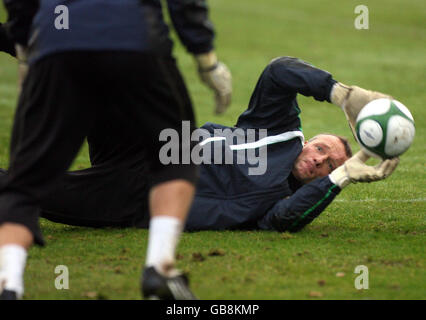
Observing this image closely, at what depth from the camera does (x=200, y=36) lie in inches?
166

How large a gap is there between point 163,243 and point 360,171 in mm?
2463

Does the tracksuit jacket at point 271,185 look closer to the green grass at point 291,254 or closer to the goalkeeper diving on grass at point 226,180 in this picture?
the goalkeeper diving on grass at point 226,180

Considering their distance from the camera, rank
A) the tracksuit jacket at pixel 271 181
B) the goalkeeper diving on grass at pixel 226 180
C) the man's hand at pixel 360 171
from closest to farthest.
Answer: the man's hand at pixel 360 171, the tracksuit jacket at pixel 271 181, the goalkeeper diving on grass at pixel 226 180

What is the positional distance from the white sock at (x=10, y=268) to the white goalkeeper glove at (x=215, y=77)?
1.41m

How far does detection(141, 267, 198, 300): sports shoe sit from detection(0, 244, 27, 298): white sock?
0.70 metres

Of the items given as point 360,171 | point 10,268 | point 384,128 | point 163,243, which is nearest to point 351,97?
point 384,128

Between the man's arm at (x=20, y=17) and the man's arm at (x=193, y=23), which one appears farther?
the man's arm at (x=20, y=17)

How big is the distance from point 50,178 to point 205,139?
272 cm

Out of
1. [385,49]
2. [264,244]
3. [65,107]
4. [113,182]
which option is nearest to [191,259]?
[264,244]

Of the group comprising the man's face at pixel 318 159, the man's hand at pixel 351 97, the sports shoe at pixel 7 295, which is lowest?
the sports shoe at pixel 7 295

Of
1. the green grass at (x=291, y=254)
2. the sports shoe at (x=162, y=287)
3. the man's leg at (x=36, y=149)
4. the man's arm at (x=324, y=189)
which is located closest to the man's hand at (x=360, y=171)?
the man's arm at (x=324, y=189)

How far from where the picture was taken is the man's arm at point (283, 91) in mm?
6109

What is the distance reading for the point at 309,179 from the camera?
6.69m

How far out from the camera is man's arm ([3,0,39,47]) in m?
4.45
